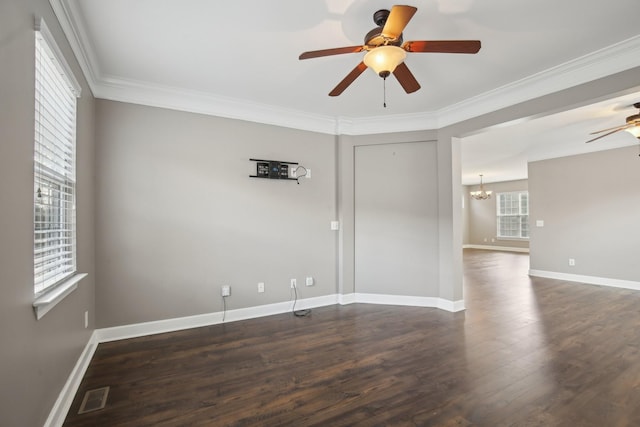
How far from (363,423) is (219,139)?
3.11m

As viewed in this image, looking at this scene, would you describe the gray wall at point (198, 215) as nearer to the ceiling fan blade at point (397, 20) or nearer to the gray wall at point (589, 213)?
the ceiling fan blade at point (397, 20)

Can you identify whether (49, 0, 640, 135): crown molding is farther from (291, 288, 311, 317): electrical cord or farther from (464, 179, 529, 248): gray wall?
(464, 179, 529, 248): gray wall

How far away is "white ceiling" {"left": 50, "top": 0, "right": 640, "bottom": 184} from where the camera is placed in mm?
2037

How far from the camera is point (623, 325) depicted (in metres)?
3.37

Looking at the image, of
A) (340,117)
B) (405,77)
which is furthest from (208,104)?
(405,77)

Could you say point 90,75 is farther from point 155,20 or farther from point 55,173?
point 55,173

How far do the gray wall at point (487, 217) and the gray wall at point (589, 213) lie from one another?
471 cm

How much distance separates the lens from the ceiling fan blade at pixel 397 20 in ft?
5.26

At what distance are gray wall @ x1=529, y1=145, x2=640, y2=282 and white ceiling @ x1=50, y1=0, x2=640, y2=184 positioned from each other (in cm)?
191

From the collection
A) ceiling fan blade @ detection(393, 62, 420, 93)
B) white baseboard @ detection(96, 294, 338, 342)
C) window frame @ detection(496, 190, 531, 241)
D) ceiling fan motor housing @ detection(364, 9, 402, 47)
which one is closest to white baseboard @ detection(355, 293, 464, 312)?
white baseboard @ detection(96, 294, 338, 342)

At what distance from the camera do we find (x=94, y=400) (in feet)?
6.56

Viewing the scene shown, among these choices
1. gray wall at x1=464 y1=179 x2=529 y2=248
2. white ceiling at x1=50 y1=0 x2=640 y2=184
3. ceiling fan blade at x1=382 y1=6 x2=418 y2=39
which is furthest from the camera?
gray wall at x1=464 y1=179 x2=529 y2=248

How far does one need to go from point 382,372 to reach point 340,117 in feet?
10.4

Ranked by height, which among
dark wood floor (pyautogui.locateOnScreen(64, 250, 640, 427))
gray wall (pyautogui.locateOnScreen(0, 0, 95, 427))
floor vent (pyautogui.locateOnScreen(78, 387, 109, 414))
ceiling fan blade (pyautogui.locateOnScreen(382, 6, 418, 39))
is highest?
ceiling fan blade (pyautogui.locateOnScreen(382, 6, 418, 39))
